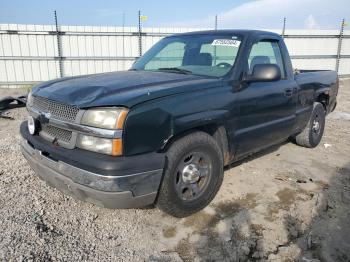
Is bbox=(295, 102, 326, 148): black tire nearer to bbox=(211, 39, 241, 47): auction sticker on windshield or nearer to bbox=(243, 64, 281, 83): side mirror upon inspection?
bbox=(243, 64, 281, 83): side mirror

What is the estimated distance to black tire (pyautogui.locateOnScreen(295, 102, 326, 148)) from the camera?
5.54 meters

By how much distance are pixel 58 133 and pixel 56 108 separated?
0.74 feet

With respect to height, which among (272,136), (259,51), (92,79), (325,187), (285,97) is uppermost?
(259,51)

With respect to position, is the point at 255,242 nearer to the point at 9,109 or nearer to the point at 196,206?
the point at 196,206

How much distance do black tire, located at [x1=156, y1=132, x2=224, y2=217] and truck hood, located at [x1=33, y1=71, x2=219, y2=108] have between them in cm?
49

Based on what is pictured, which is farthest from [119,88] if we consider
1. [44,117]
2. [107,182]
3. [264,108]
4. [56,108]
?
[264,108]

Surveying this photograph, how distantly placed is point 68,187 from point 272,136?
269 cm

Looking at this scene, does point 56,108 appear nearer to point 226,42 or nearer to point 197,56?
point 197,56

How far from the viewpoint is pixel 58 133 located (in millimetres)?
2953

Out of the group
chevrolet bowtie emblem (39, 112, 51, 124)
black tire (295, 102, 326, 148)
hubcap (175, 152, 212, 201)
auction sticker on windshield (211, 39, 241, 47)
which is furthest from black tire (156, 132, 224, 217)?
black tire (295, 102, 326, 148)

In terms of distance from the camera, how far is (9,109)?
8.09m

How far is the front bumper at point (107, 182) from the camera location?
2.57m

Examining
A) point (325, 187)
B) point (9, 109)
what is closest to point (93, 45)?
point (9, 109)

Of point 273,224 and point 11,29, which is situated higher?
point 11,29
